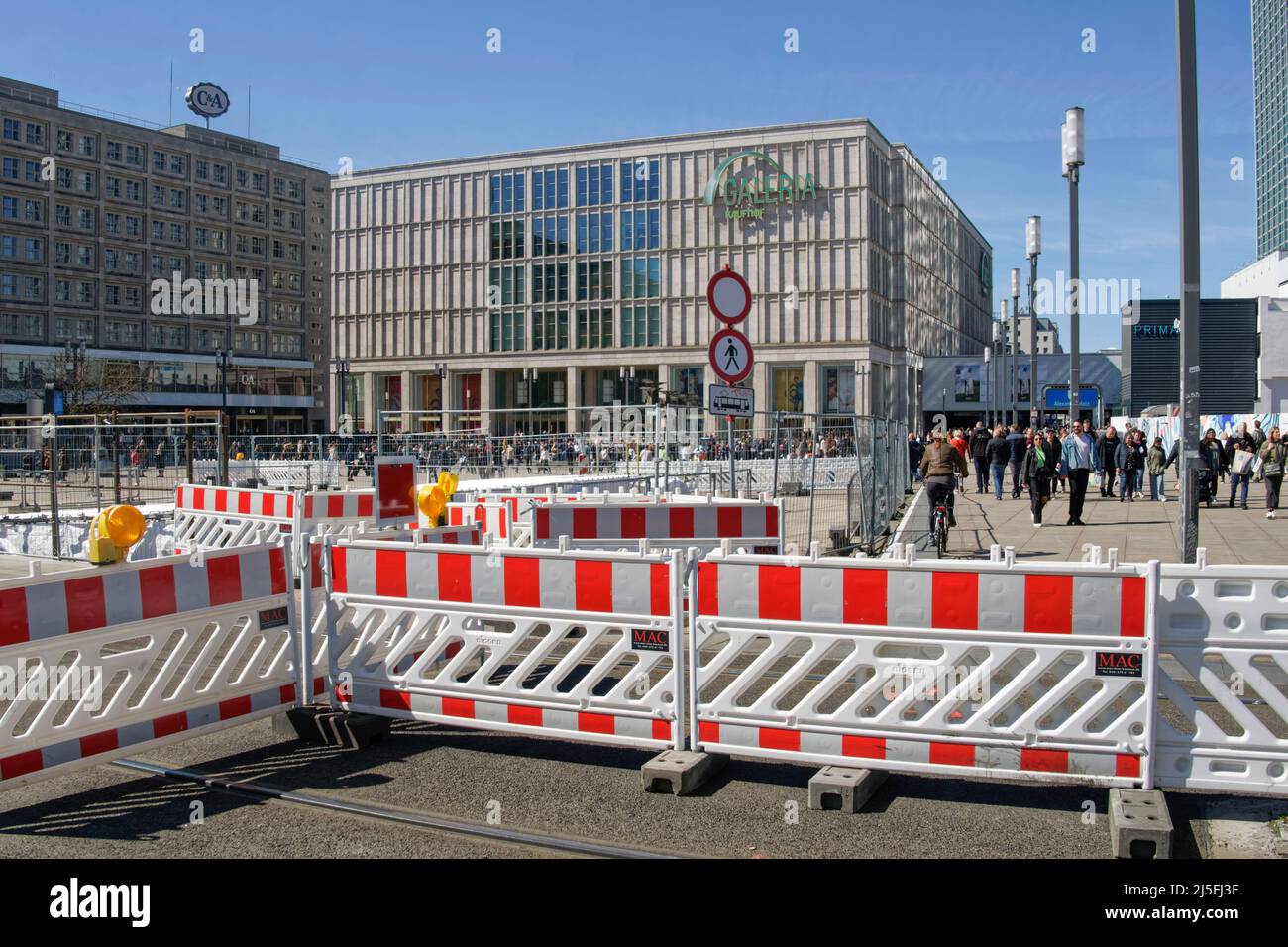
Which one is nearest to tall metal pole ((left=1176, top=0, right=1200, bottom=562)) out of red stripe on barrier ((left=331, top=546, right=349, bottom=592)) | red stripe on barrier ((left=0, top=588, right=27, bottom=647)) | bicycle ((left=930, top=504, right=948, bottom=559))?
bicycle ((left=930, top=504, right=948, bottom=559))

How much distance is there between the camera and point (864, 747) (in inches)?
227

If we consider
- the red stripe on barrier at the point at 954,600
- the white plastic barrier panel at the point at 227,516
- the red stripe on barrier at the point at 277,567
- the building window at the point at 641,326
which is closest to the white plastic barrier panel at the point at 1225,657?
the red stripe on barrier at the point at 954,600

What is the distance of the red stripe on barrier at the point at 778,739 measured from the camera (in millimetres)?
5922

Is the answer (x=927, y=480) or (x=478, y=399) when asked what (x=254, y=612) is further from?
(x=478, y=399)

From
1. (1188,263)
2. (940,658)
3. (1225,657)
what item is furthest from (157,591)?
(1188,263)

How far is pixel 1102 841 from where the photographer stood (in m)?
5.06

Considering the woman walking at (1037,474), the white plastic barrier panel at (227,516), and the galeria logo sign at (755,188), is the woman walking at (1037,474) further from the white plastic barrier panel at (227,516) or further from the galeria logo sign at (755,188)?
the galeria logo sign at (755,188)

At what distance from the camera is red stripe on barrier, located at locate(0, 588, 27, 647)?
18.6 ft

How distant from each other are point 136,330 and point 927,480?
78786 millimetres

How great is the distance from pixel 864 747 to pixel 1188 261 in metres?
7.01

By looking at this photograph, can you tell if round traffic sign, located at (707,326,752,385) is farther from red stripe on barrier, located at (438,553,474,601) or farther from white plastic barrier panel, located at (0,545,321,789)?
white plastic barrier panel, located at (0,545,321,789)

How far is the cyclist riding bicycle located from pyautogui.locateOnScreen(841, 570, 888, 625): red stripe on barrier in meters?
10.4

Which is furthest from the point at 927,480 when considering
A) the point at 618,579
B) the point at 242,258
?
the point at 242,258

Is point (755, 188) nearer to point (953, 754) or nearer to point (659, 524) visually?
point (659, 524)
